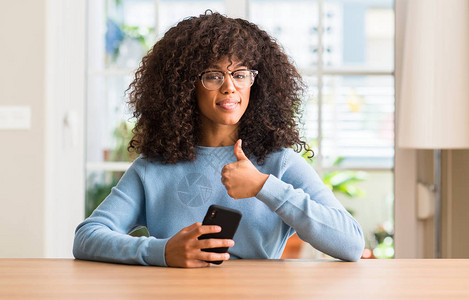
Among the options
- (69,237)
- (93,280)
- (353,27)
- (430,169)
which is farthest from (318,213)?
(353,27)

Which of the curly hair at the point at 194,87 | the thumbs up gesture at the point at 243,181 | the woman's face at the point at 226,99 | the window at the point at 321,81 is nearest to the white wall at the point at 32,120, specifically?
the window at the point at 321,81

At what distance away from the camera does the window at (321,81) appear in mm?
2809

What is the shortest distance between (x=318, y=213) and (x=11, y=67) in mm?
1832

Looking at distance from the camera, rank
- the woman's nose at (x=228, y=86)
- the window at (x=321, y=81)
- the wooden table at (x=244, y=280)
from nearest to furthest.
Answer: the wooden table at (x=244, y=280) → the woman's nose at (x=228, y=86) → the window at (x=321, y=81)

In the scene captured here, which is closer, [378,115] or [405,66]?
[405,66]

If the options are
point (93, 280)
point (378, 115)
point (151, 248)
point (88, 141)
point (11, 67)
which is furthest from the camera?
point (378, 115)

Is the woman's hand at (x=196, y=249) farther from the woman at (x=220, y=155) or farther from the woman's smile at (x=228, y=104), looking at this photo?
the woman's smile at (x=228, y=104)

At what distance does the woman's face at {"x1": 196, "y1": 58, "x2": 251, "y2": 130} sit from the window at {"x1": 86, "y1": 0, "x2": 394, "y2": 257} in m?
0.41

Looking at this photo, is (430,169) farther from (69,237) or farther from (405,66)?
(69,237)

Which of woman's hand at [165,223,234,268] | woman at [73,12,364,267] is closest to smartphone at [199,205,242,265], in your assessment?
woman's hand at [165,223,234,268]

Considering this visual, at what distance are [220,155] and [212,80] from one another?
20cm

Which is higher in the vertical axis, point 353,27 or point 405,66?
point 353,27

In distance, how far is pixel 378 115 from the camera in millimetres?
4977

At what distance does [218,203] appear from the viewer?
150 cm
